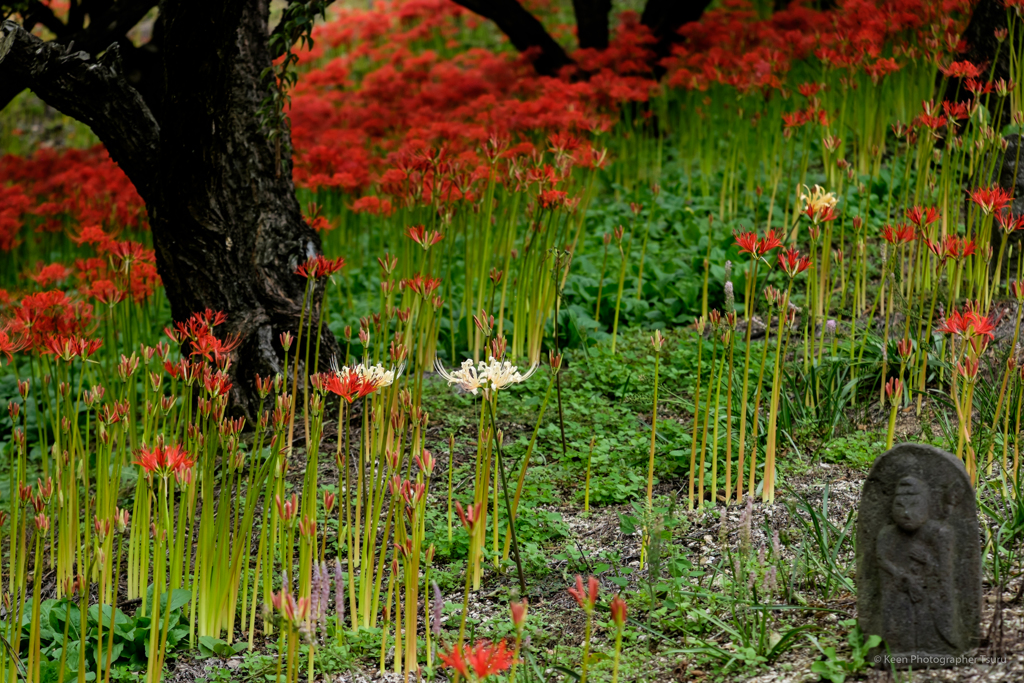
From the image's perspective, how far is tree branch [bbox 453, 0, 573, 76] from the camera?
8141mm

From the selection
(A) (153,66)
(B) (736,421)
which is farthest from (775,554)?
(A) (153,66)

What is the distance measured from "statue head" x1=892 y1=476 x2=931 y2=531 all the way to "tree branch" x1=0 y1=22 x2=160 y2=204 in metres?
3.43

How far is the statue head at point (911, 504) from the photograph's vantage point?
7.22 ft

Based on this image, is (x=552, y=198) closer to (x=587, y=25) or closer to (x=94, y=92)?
(x=94, y=92)

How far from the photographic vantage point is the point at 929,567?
87.0 inches

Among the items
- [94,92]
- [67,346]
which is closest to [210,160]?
[94,92]

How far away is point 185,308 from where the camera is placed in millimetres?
4352

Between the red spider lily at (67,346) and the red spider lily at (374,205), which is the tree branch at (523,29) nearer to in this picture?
the red spider lily at (374,205)

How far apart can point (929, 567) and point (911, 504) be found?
0.52 feet

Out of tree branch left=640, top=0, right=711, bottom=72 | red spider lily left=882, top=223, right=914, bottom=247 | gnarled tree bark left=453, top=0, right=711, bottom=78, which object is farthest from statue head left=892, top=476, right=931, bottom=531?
tree branch left=640, top=0, right=711, bottom=72

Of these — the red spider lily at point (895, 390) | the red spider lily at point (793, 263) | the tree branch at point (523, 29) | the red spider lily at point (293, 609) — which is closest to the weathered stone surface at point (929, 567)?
the red spider lily at point (895, 390)

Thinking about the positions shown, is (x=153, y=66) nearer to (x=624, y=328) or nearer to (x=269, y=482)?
(x=624, y=328)

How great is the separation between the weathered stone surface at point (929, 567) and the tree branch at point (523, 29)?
6.43 metres

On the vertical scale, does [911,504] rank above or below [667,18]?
below
